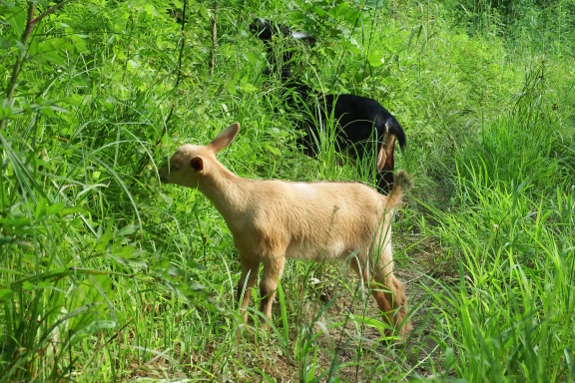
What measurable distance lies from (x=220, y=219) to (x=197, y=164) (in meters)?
0.76

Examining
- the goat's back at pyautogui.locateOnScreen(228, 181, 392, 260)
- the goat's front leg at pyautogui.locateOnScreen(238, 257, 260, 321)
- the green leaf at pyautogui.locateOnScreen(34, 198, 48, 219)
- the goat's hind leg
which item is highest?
the green leaf at pyautogui.locateOnScreen(34, 198, 48, 219)

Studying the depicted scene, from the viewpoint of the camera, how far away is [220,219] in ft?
13.1

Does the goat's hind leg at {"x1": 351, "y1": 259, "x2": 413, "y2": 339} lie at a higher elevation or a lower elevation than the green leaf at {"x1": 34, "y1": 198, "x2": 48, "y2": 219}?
lower

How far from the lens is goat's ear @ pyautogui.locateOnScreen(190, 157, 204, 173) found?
326cm

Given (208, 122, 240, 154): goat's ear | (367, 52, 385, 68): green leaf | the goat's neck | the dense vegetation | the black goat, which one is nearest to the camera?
the dense vegetation

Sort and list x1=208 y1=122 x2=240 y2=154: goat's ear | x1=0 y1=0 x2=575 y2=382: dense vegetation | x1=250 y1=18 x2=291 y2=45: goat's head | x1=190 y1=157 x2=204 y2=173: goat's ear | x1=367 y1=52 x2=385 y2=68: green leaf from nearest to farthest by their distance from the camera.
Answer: x1=0 y1=0 x2=575 y2=382: dense vegetation → x1=190 y1=157 x2=204 y2=173: goat's ear → x1=208 y1=122 x2=240 y2=154: goat's ear → x1=250 y1=18 x2=291 y2=45: goat's head → x1=367 y1=52 x2=385 y2=68: green leaf

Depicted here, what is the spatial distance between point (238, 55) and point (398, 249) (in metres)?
1.79

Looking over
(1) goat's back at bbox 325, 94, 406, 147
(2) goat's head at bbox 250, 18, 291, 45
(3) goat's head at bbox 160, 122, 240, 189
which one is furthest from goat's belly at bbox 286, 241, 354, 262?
(2) goat's head at bbox 250, 18, 291, 45

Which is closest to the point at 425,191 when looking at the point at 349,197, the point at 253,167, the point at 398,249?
the point at 398,249

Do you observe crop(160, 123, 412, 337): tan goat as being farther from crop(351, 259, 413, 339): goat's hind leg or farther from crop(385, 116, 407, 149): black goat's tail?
crop(385, 116, 407, 149): black goat's tail

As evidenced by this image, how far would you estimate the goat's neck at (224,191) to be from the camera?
11.1 ft

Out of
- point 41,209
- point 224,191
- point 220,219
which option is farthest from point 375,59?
point 41,209

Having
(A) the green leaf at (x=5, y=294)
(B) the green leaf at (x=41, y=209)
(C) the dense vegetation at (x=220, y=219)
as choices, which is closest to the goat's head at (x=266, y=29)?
(C) the dense vegetation at (x=220, y=219)

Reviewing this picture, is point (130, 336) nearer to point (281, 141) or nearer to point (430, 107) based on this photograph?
point (281, 141)
